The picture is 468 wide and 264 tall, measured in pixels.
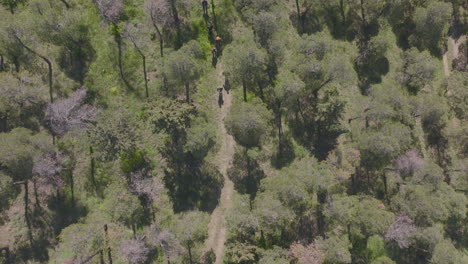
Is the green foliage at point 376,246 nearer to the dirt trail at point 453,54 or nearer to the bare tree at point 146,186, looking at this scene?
the dirt trail at point 453,54

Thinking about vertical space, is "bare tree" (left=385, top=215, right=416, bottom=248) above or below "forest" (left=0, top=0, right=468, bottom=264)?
below

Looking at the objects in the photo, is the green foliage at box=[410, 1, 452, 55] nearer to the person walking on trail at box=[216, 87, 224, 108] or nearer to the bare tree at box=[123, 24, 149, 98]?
the person walking on trail at box=[216, 87, 224, 108]

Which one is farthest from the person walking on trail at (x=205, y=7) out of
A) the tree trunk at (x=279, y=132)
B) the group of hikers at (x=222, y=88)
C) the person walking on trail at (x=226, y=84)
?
the tree trunk at (x=279, y=132)

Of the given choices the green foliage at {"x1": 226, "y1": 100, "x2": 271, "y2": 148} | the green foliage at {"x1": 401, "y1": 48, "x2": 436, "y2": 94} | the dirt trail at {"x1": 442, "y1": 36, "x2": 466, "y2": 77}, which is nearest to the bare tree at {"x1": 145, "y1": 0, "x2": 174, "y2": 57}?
the green foliage at {"x1": 226, "y1": 100, "x2": 271, "y2": 148}

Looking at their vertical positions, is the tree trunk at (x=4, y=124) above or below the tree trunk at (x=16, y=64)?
below

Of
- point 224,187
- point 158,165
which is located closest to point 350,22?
point 224,187
